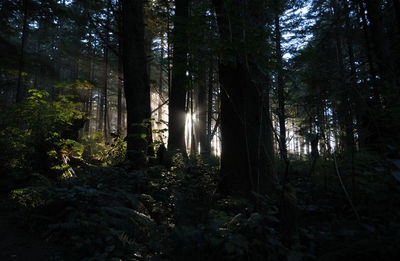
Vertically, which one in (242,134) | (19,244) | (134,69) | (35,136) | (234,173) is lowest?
(19,244)

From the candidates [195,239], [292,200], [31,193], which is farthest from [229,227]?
[31,193]

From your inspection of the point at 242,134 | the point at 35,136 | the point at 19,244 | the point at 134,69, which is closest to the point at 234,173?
the point at 242,134

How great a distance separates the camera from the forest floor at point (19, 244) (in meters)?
2.36

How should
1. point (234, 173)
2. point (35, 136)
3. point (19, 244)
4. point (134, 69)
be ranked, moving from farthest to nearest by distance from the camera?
point (134, 69), point (35, 136), point (234, 173), point (19, 244)

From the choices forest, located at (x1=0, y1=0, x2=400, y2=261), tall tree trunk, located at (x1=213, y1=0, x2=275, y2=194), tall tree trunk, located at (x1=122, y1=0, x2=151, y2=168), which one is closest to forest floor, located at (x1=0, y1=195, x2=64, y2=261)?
forest, located at (x1=0, y1=0, x2=400, y2=261)

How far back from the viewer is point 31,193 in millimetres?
3016

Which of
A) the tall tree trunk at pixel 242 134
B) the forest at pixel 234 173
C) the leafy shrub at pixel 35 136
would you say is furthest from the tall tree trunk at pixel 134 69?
the tall tree trunk at pixel 242 134

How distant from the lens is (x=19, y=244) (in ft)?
8.56

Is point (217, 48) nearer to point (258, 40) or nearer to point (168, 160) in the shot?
point (258, 40)

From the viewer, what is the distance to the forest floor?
93.0 inches

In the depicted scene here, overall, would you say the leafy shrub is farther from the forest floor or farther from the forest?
the forest floor

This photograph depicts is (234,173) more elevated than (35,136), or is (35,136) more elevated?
(35,136)

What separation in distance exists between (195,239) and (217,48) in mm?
2420

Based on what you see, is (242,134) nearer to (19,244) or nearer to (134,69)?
(134,69)
